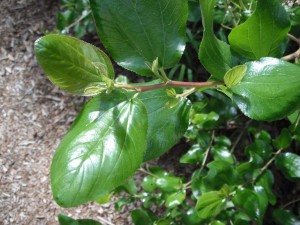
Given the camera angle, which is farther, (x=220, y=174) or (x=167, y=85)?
(x=220, y=174)

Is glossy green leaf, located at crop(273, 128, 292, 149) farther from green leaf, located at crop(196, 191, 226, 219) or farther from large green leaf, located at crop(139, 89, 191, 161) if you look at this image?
large green leaf, located at crop(139, 89, 191, 161)

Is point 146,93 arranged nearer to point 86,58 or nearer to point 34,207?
point 86,58

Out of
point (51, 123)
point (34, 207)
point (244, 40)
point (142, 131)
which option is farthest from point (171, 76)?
point (142, 131)

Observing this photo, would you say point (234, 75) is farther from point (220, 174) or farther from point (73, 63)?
point (220, 174)

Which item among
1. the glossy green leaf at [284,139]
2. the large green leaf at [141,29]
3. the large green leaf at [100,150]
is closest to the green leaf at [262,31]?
the large green leaf at [141,29]

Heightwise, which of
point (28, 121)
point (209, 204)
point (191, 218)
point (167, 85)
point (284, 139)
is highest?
point (167, 85)

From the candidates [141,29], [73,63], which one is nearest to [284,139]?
[141,29]
